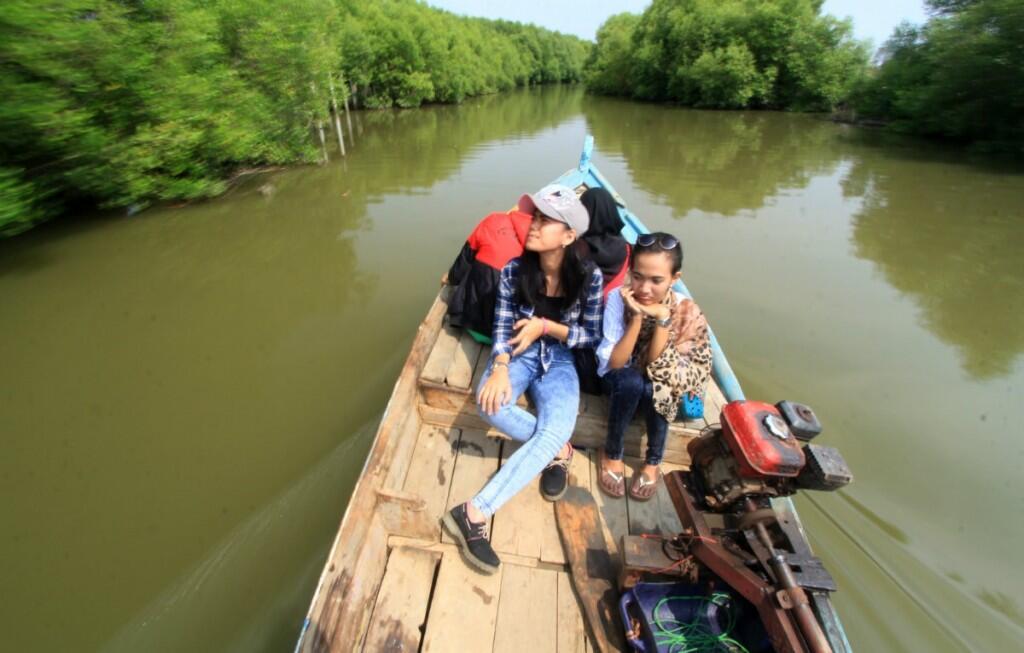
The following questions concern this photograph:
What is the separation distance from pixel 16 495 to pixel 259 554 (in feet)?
6.61

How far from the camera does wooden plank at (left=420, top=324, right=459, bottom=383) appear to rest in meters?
2.92

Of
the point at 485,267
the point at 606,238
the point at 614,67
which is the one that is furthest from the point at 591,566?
the point at 614,67

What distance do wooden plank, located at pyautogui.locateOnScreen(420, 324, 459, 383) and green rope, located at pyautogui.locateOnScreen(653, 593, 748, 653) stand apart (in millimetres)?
1688

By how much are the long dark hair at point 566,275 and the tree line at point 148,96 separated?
21.6ft

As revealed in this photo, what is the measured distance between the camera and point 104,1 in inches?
250

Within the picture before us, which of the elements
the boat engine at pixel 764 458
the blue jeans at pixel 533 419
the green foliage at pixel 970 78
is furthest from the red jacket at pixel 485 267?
the green foliage at pixel 970 78

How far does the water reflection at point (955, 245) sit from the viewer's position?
17.4 ft

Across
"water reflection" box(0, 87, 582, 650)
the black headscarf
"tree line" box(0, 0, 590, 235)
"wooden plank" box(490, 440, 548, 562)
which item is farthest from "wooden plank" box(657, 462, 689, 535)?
"tree line" box(0, 0, 590, 235)

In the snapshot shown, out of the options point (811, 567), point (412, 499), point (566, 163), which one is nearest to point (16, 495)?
point (412, 499)

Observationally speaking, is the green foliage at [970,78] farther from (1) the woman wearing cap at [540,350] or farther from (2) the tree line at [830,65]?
(1) the woman wearing cap at [540,350]

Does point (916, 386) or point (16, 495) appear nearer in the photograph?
point (16, 495)

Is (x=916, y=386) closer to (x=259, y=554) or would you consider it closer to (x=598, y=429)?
(x=598, y=429)

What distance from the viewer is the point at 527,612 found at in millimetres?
2078

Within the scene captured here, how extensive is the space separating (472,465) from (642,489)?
1.00m
